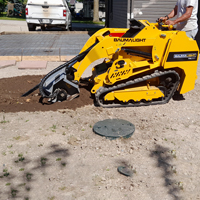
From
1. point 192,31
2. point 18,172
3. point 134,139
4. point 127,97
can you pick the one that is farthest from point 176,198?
point 192,31

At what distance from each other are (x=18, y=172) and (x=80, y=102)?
255 centimetres

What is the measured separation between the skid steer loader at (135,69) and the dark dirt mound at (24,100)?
0.68 feet

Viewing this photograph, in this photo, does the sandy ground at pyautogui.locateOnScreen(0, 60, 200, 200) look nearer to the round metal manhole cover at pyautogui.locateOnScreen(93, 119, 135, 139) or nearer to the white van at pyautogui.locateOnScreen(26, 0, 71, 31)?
the round metal manhole cover at pyautogui.locateOnScreen(93, 119, 135, 139)

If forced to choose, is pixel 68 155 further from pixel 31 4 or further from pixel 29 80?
pixel 31 4

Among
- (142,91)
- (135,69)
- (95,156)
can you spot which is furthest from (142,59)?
(95,156)

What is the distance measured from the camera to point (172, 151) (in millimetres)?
4262

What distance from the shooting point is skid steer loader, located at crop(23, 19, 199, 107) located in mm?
5703

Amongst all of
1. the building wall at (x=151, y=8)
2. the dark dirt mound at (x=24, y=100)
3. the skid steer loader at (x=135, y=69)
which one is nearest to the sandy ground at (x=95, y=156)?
the dark dirt mound at (x=24, y=100)

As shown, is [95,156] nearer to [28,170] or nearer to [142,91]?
[28,170]

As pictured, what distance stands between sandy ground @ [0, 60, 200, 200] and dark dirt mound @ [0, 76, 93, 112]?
19cm

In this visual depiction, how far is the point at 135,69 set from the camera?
5.85m

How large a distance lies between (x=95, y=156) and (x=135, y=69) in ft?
7.77

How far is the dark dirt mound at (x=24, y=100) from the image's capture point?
5730 millimetres

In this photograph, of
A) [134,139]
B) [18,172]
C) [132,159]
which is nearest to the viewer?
[18,172]
